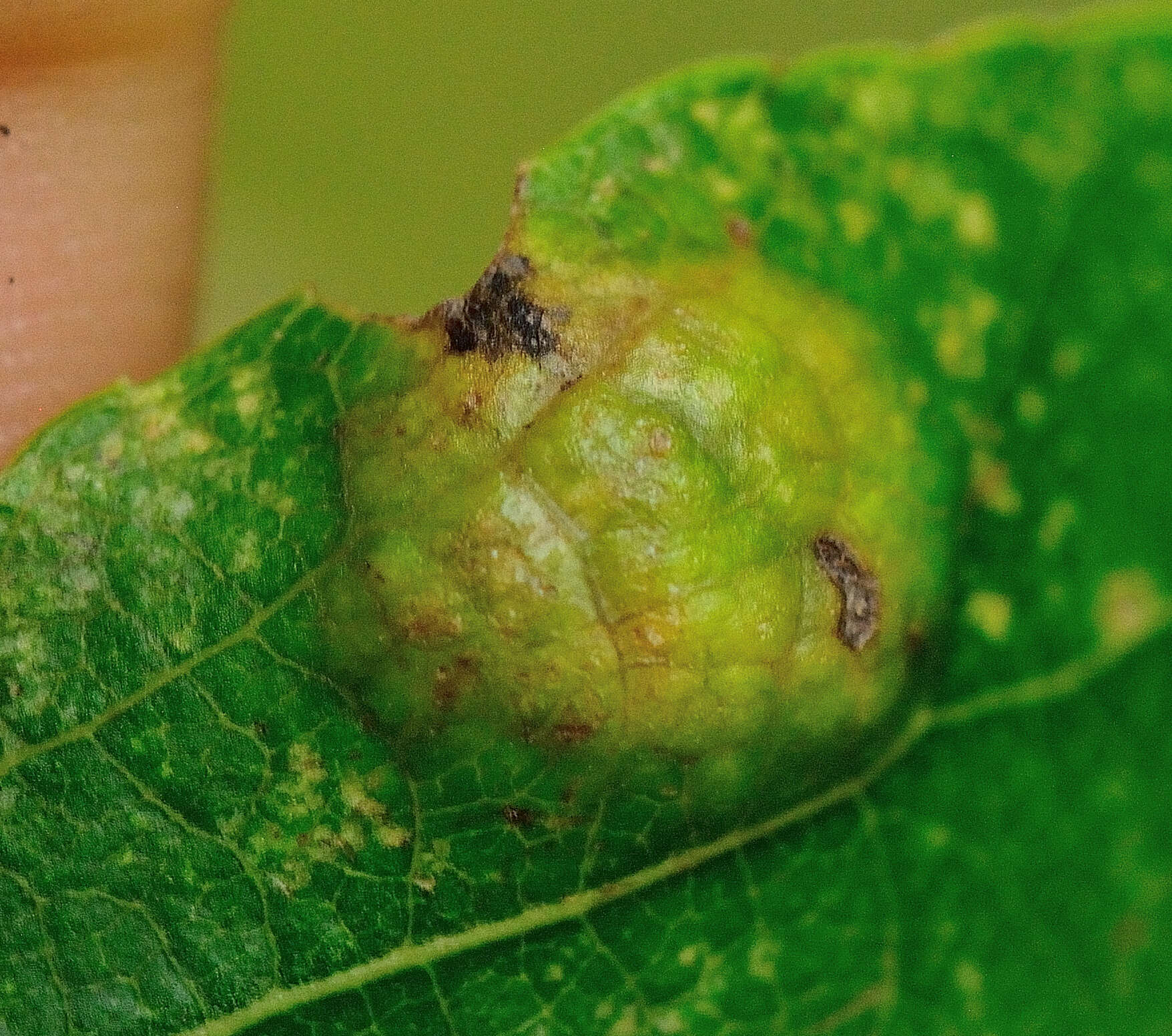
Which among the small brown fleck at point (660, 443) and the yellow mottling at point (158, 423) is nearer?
the small brown fleck at point (660, 443)

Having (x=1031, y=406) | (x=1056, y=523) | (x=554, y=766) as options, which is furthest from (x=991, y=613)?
(x=554, y=766)

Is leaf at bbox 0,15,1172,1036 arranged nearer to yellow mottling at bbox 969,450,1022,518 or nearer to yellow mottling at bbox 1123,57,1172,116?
yellow mottling at bbox 969,450,1022,518

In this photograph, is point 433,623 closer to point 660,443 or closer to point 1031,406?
point 660,443

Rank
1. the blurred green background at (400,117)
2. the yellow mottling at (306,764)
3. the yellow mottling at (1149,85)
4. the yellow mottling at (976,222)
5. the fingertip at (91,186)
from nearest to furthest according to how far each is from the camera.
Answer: the yellow mottling at (1149,85), the yellow mottling at (976,222), the yellow mottling at (306,764), the fingertip at (91,186), the blurred green background at (400,117)

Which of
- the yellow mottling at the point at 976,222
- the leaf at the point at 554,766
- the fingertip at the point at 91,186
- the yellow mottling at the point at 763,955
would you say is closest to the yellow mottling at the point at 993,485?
the leaf at the point at 554,766

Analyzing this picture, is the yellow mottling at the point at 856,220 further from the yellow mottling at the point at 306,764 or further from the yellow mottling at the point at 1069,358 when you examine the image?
the yellow mottling at the point at 306,764

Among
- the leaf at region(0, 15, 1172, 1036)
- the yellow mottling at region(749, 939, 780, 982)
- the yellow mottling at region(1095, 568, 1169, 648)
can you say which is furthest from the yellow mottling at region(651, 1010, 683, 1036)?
the yellow mottling at region(1095, 568, 1169, 648)

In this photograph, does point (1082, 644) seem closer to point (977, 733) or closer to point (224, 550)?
point (977, 733)

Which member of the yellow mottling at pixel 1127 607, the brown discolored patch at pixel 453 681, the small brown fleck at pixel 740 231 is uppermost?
the small brown fleck at pixel 740 231
